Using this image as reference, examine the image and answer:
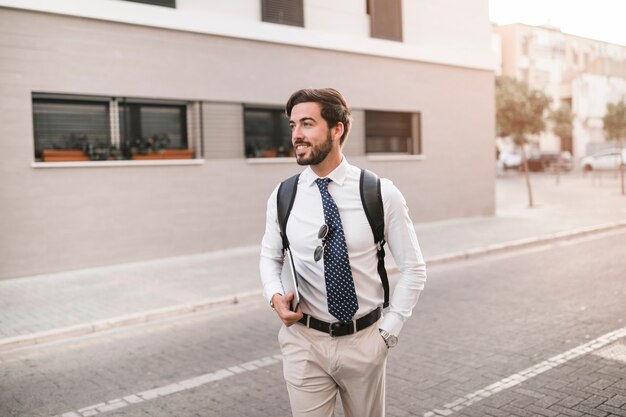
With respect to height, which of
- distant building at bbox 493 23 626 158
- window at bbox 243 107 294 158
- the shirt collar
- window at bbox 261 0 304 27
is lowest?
the shirt collar

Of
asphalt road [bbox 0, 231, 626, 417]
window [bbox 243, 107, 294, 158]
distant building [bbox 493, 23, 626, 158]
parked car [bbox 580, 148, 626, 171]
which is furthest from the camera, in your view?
distant building [bbox 493, 23, 626, 158]

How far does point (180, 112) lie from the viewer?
12875 millimetres

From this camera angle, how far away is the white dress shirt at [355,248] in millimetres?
2822

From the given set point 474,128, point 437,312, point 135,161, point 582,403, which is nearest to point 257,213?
point 135,161

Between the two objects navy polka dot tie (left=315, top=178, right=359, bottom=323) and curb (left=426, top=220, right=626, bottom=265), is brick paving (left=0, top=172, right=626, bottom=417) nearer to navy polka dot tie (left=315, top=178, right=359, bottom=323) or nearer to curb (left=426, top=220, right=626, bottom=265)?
curb (left=426, top=220, right=626, bottom=265)

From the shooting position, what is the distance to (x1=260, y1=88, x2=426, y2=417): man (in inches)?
110

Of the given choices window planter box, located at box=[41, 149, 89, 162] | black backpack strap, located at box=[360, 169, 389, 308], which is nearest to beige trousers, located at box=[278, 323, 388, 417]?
black backpack strap, located at box=[360, 169, 389, 308]

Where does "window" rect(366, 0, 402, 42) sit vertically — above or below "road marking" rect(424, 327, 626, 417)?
above

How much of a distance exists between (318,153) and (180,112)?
10544 millimetres

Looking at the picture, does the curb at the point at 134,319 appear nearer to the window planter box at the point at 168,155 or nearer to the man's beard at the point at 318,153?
the man's beard at the point at 318,153

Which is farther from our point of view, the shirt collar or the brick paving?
the brick paving

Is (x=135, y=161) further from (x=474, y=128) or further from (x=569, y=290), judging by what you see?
(x=474, y=128)

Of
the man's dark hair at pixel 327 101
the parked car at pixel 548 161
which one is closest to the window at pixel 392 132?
the man's dark hair at pixel 327 101

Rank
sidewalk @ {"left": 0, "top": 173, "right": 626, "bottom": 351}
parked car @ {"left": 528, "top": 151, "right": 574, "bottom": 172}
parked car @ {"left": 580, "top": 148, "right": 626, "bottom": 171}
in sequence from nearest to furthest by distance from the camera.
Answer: sidewalk @ {"left": 0, "top": 173, "right": 626, "bottom": 351} < parked car @ {"left": 580, "top": 148, "right": 626, "bottom": 171} < parked car @ {"left": 528, "top": 151, "right": 574, "bottom": 172}
